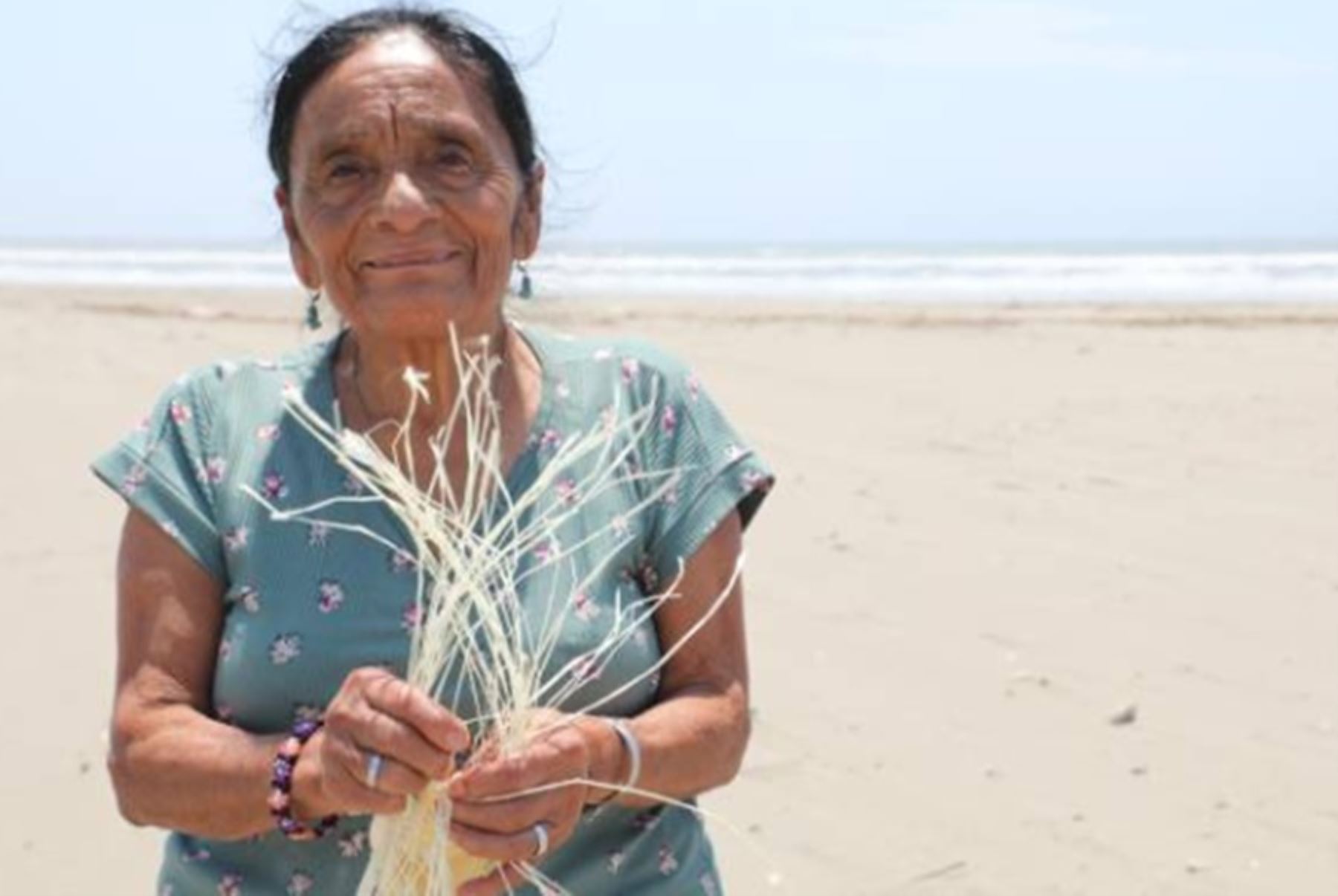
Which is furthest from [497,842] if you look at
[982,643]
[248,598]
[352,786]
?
[982,643]

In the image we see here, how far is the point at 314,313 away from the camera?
2.13m

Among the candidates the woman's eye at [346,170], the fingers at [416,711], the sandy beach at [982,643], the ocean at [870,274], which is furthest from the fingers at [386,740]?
the ocean at [870,274]

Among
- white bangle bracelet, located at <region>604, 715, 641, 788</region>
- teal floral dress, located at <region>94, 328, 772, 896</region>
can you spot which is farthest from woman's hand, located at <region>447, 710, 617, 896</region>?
teal floral dress, located at <region>94, 328, 772, 896</region>

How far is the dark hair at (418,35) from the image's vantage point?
1922 millimetres

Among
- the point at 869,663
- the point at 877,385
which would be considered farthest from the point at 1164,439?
the point at 869,663

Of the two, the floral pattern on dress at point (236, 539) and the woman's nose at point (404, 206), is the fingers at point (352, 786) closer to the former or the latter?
the floral pattern on dress at point (236, 539)

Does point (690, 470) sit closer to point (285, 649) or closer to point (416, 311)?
point (416, 311)

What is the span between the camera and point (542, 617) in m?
1.92

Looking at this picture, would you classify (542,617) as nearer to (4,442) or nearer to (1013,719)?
(1013,719)

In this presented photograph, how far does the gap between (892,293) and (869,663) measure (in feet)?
66.6

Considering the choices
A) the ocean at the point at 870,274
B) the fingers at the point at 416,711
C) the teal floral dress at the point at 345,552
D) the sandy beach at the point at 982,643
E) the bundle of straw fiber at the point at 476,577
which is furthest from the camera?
the ocean at the point at 870,274

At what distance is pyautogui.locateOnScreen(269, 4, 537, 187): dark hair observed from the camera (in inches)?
75.7

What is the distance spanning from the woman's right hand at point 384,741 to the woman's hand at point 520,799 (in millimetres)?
31

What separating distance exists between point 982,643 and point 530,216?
3044 millimetres
